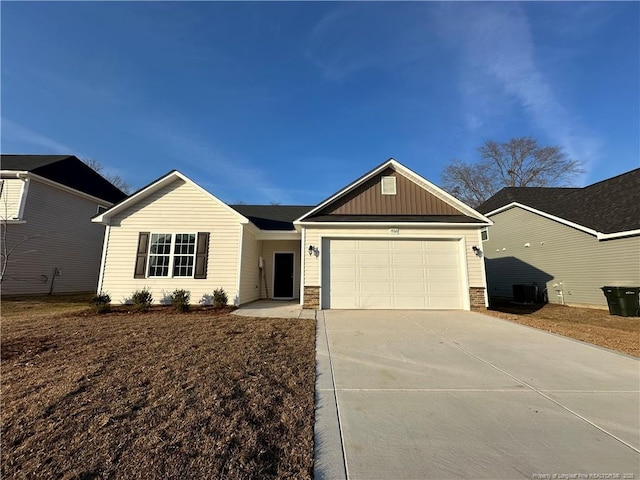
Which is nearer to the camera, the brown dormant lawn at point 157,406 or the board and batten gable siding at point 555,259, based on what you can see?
the brown dormant lawn at point 157,406

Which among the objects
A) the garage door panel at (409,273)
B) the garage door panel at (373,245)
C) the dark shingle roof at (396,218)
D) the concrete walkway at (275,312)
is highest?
the dark shingle roof at (396,218)

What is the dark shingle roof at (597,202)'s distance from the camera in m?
11.0

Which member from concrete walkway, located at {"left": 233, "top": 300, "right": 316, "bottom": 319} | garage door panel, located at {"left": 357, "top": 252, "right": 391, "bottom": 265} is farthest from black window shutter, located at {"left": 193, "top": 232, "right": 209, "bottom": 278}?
garage door panel, located at {"left": 357, "top": 252, "right": 391, "bottom": 265}

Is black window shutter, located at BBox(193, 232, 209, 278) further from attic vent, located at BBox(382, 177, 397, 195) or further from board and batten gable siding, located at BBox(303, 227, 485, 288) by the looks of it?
attic vent, located at BBox(382, 177, 397, 195)

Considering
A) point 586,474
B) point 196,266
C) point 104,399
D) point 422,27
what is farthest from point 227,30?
point 586,474

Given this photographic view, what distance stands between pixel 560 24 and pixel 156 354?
13.7 metres

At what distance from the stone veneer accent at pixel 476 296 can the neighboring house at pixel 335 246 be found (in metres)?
0.03

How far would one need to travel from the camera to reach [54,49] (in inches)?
327

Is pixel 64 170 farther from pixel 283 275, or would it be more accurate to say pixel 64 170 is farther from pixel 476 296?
pixel 476 296

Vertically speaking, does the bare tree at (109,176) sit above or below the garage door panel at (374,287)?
above

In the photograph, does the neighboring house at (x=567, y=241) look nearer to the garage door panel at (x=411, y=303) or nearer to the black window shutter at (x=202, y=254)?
the garage door panel at (x=411, y=303)

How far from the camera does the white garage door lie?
9.46 metres

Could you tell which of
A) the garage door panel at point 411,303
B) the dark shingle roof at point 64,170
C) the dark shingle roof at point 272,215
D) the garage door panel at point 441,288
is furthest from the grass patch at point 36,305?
the garage door panel at point 441,288

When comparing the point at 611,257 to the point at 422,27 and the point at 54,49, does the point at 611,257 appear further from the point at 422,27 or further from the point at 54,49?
the point at 54,49
